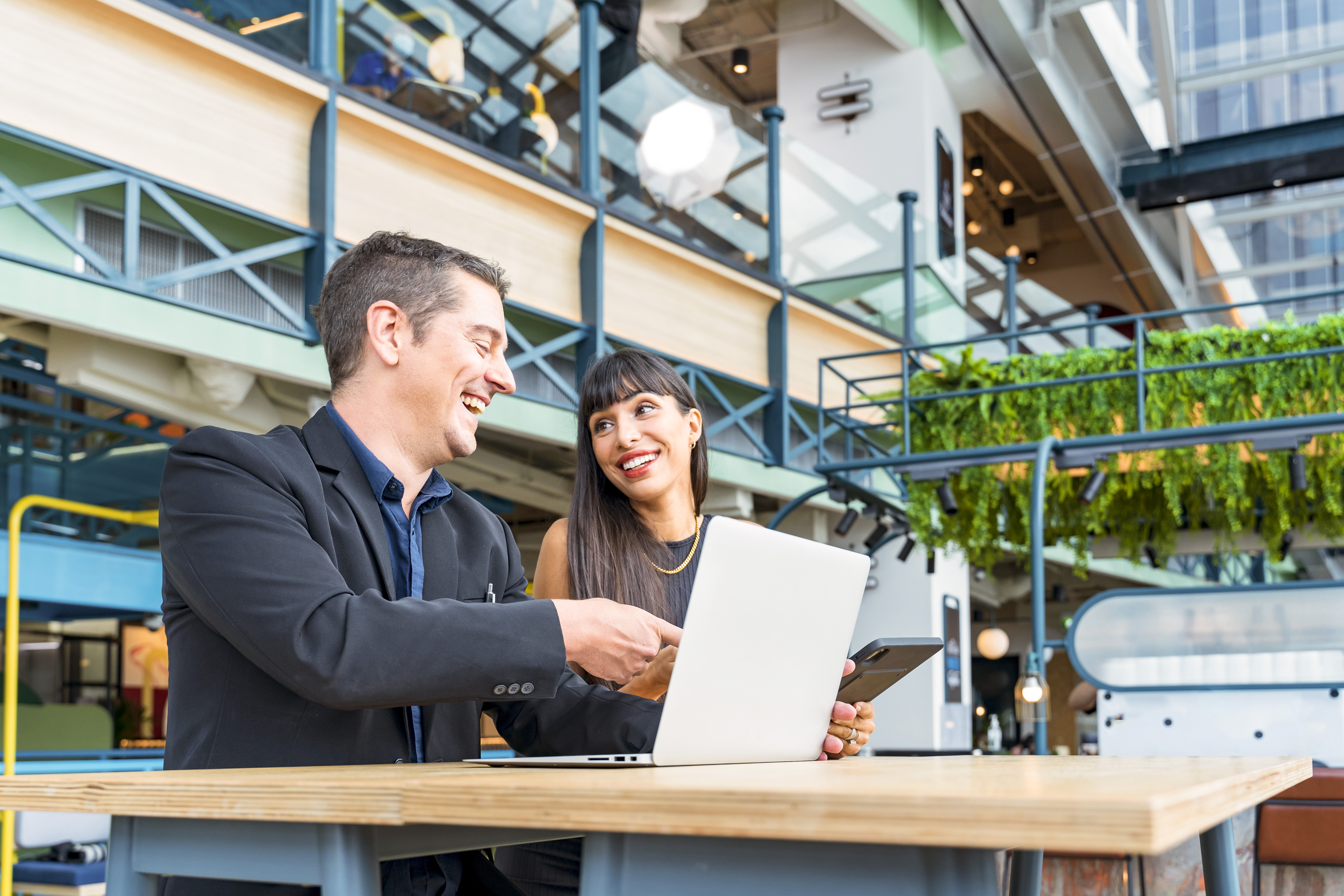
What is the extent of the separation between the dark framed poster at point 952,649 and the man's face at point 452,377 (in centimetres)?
991

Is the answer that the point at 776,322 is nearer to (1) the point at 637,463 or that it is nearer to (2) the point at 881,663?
(1) the point at 637,463

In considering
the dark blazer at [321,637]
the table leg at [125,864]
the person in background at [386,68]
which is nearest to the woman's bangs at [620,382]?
the dark blazer at [321,637]

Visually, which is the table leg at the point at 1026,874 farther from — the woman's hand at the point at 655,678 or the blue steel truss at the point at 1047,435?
the blue steel truss at the point at 1047,435

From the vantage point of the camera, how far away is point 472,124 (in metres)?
6.54

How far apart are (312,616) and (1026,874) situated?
103 centimetres

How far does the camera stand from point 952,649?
11.5 m

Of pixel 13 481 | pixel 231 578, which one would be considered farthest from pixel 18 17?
pixel 231 578

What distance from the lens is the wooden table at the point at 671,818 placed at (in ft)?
2.49

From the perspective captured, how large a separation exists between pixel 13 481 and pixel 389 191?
2.71 m

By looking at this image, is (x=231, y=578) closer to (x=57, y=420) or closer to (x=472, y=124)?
(x=472, y=124)

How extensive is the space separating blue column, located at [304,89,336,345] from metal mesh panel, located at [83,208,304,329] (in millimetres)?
84

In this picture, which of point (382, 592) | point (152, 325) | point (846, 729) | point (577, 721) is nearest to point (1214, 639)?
point (846, 729)

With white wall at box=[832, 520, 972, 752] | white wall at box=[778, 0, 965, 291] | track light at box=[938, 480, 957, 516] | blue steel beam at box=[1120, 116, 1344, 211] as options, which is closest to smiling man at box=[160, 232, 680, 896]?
track light at box=[938, 480, 957, 516]

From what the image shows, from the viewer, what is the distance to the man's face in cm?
170
